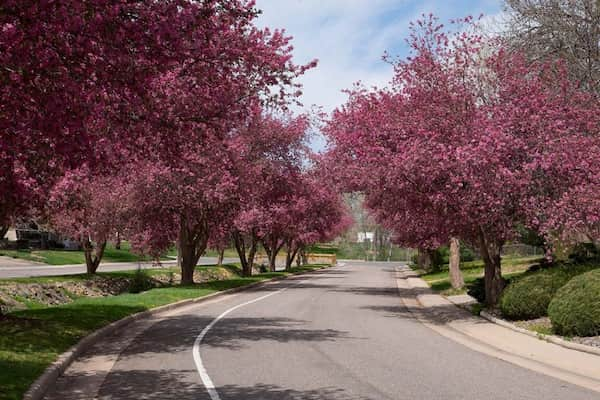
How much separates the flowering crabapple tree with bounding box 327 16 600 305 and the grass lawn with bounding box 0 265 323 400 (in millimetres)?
7996

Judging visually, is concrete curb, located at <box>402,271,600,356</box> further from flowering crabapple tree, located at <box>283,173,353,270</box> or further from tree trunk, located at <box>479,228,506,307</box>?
flowering crabapple tree, located at <box>283,173,353,270</box>

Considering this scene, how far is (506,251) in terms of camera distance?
6050 cm

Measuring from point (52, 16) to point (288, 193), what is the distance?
31715mm

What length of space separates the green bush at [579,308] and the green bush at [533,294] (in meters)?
2.45

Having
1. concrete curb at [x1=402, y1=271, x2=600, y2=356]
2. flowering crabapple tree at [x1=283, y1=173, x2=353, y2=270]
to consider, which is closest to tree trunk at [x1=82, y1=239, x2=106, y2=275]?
flowering crabapple tree at [x1=283, y1=173, x2=353, y2=270]

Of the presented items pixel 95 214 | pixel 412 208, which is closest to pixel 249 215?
pixel 95 214

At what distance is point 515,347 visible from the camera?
43.7 ft

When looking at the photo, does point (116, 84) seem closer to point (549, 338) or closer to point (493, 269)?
point (549, 338)

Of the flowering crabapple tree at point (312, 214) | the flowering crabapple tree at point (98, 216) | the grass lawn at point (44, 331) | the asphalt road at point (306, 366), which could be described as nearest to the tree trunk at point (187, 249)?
the flowering crabapple tree at point (98, 216)

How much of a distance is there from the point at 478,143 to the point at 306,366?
322 inches

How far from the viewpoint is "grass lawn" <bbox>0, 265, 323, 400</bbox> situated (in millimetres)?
9471

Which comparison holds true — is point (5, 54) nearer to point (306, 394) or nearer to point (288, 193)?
point (306, 394)

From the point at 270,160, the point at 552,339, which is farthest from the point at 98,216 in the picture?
the point at 552,339

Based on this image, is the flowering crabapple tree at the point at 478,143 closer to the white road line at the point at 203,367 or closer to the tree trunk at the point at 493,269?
the tree trunk at the point at 493,269
